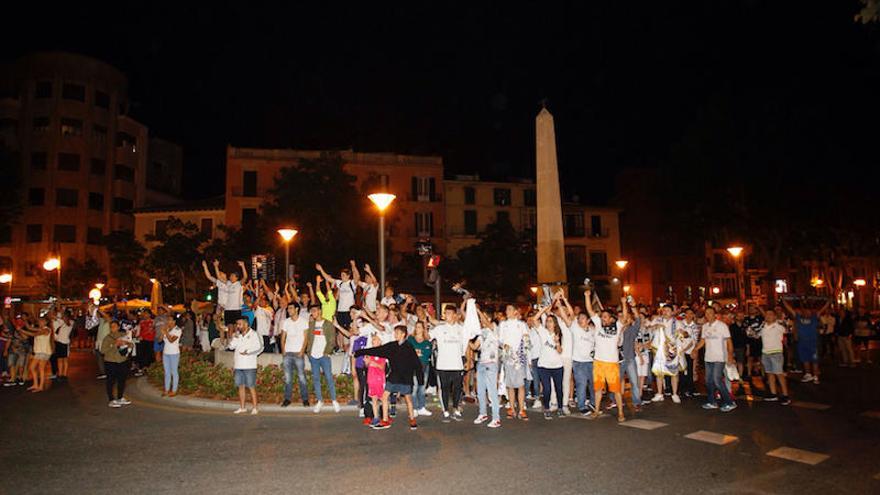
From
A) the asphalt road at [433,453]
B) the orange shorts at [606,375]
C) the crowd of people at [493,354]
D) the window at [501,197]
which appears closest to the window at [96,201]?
the window at [501,197]

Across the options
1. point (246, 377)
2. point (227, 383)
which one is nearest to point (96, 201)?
point (227, 383)

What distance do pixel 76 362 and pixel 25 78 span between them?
38.2 meters

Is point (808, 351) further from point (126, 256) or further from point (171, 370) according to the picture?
point (126, 256)

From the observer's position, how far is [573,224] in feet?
163

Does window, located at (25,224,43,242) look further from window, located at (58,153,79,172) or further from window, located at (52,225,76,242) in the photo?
window, located at (58,153,79,172)

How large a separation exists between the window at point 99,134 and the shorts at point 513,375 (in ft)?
164

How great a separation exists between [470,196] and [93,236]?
1252 inches

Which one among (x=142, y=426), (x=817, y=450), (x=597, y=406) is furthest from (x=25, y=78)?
(x=817, y=450)

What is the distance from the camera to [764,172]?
104ft

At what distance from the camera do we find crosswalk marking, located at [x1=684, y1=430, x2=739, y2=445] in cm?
775

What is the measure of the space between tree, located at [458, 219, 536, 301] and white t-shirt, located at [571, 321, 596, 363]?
2858 centimetres

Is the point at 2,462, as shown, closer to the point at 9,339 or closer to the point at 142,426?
the point at 142,426

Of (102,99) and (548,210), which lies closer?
(548,210)

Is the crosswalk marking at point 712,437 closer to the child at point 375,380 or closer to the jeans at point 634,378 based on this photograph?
the jeans at point 634,378
